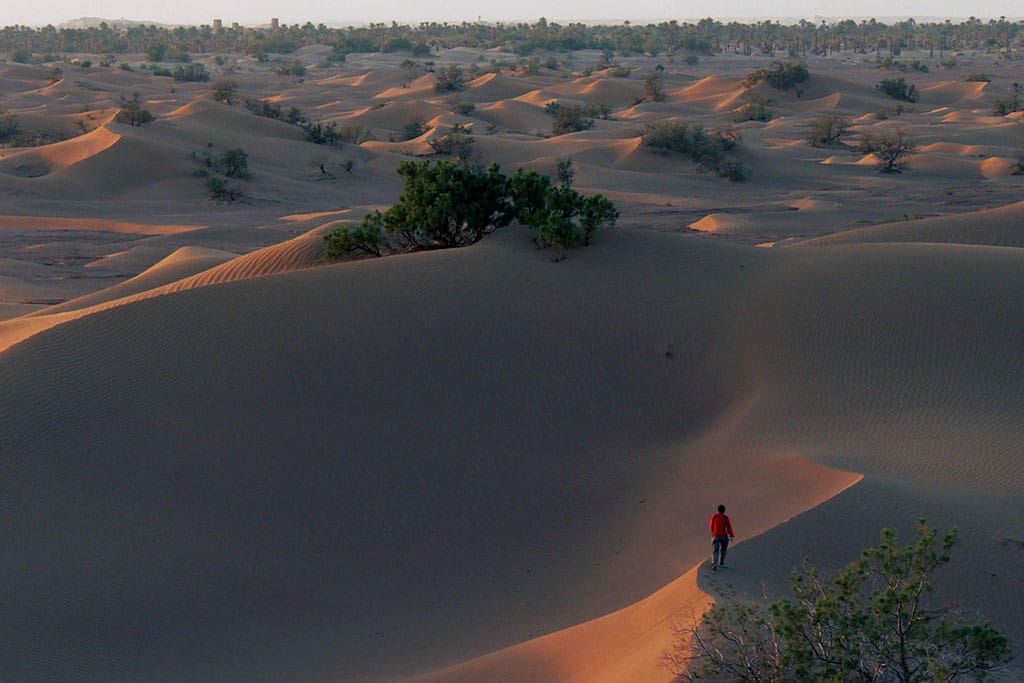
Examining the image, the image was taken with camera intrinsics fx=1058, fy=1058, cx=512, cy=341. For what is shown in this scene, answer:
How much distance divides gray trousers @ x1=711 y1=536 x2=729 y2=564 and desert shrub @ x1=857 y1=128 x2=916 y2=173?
33681 mm

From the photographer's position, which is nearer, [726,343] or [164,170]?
[726,343]

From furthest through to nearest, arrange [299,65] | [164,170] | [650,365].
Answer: [299,65]
[164,170]
[650,365]

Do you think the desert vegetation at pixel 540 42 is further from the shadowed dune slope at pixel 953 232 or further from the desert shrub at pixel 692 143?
the shadowed dune slope at pixel 953 232

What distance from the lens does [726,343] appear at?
13930 millimetres

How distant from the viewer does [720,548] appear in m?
8.18

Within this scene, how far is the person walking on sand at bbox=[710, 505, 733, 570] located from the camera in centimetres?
811

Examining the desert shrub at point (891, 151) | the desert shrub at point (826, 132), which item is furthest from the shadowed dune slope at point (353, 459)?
the desert shrub at point (826, 132)

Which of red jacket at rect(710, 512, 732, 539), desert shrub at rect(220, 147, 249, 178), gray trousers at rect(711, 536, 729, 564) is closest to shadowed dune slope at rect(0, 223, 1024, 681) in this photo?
gray trousers at rect(711, 536, 729, 564)

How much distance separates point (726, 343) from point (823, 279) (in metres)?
2.50

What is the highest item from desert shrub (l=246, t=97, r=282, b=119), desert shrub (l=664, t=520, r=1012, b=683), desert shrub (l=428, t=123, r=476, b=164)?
desert shrub (l=664, t=520, r=1012, b=683)

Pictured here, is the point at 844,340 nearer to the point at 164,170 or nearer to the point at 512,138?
the point at 164,170

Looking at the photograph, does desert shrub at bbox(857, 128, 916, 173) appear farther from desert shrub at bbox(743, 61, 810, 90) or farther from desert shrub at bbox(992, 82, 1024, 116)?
desert shrub at bbox(743, 61, 810, 90)

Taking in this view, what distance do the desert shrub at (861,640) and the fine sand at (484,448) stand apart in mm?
491

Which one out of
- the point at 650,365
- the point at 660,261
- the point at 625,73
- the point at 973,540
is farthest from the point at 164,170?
the point at 625,73
